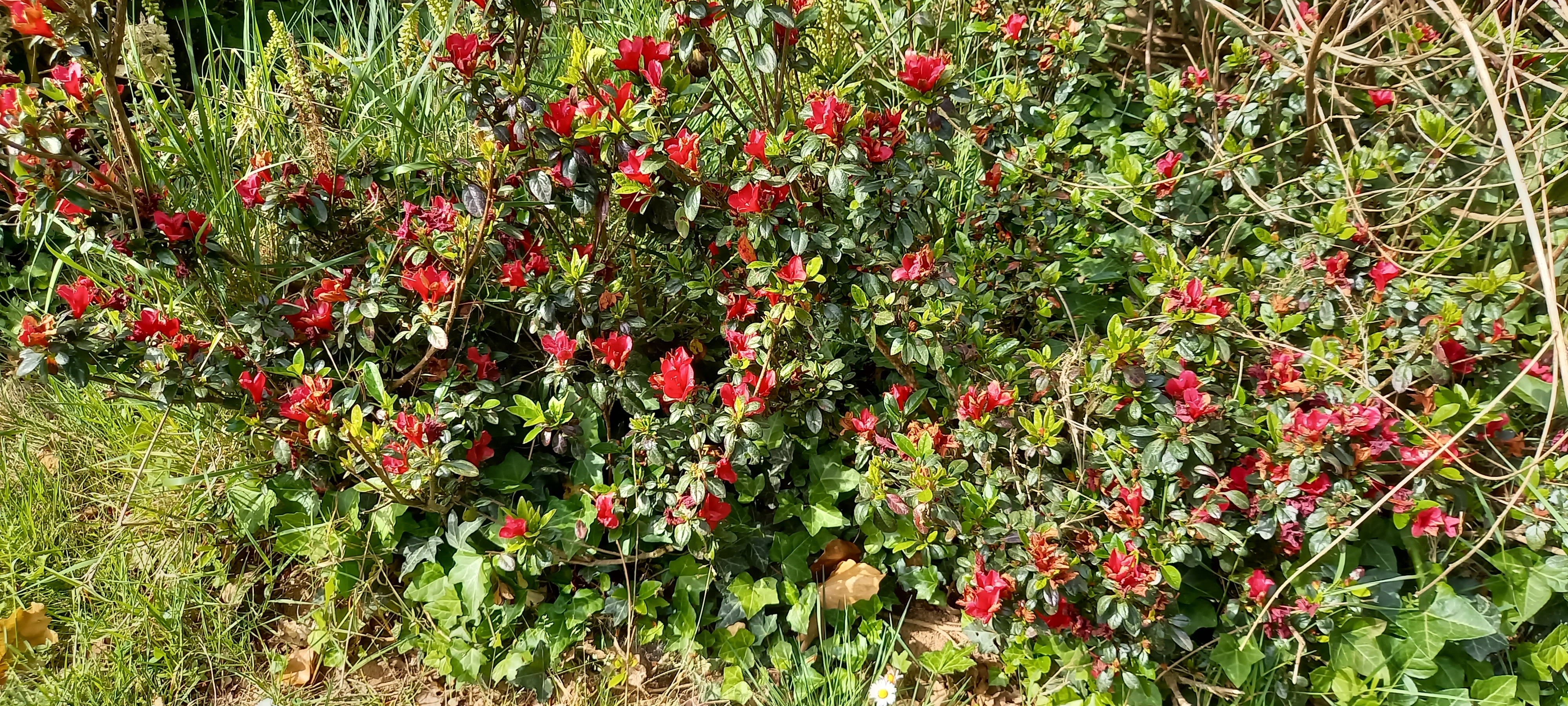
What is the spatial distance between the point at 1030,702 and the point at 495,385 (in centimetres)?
120

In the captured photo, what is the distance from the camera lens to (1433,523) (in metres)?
1.54

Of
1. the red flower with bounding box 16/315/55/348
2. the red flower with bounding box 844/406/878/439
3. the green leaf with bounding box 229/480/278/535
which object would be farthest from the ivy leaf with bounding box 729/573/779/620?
the red flower with bounding box 16/315/55/348

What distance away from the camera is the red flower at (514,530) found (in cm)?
156

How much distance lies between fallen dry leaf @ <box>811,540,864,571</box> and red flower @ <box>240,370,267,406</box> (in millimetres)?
1092

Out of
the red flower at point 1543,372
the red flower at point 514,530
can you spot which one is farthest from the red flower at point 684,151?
the red flower at point 1543,372

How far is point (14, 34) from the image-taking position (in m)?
2.44

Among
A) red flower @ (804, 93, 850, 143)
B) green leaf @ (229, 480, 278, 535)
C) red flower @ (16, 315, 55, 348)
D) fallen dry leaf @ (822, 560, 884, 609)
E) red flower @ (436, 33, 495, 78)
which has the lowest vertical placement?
fallen dry leaf @ (822, 560, 884, 609)

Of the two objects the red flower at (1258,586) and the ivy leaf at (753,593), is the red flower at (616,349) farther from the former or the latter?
the red flower at (1258,586)

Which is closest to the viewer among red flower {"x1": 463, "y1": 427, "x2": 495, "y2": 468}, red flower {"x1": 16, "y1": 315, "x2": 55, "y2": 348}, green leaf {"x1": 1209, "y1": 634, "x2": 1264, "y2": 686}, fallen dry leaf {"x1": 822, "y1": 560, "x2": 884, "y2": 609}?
red flower {"x1": 16, "y1": 315, "x2": 55, "y2": 348}

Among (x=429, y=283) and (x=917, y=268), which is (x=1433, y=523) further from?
(x=429, y=283)

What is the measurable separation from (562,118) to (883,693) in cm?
116

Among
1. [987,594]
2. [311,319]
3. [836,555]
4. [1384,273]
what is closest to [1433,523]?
[1384,273]

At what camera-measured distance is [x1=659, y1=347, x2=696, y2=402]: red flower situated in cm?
157

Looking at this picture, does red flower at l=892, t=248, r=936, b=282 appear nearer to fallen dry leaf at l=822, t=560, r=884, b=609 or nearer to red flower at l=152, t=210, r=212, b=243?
fallen dry leaf at l=822, t=560, r=884, b=609
